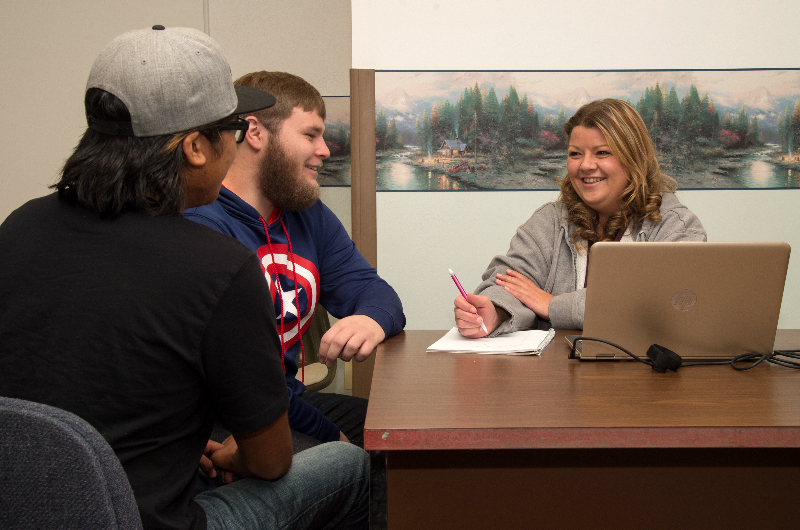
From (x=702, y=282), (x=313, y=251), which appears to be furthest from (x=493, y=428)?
(x=313, y=251)

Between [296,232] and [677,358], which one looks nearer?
[677,358]

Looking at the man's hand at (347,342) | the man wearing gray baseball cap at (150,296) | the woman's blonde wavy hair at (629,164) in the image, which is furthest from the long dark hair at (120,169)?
the woman's blonde wavy hair at (629,164)

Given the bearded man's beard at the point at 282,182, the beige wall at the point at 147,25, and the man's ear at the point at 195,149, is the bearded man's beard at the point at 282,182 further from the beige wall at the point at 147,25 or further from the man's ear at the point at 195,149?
the beige wall at the point at 147,25

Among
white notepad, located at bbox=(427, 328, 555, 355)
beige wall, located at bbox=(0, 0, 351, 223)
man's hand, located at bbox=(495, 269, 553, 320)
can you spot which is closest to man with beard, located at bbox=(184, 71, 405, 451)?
white notepad, located at bbox=(427, 328, 555, 355)

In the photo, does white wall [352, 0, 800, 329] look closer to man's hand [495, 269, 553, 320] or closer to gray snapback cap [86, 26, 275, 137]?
man's hand [495, 269, 553, 320]

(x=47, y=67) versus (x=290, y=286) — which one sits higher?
(x=47, y=67)

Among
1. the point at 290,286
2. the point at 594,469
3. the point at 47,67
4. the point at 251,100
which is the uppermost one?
the point at 47,67

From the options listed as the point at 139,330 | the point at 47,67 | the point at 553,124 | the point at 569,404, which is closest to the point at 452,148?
the point at 553,124

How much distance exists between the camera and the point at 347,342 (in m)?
1.43

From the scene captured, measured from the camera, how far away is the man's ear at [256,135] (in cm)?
175

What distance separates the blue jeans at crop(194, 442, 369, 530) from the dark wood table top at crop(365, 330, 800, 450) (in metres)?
0.18

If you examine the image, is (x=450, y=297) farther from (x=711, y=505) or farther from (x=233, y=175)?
(x=711, y=505)

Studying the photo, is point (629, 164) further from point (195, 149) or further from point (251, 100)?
point (195, 149)

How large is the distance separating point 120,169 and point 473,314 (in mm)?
891
